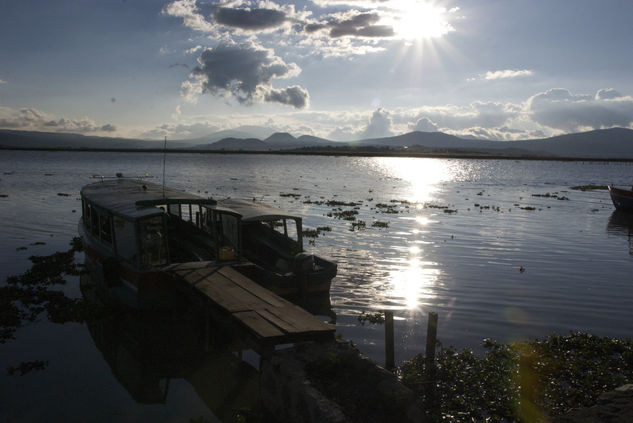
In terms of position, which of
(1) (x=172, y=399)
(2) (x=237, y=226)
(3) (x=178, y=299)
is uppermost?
(2) (x=237, y=226)

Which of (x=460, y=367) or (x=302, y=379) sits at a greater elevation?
(x=302, y=379)

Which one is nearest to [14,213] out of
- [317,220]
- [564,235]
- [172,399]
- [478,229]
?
[317,220]

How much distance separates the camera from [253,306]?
12102mm

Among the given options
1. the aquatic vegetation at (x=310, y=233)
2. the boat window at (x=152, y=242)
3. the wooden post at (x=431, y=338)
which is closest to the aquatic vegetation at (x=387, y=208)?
the aquatic vegetation at (x=310, y=233)

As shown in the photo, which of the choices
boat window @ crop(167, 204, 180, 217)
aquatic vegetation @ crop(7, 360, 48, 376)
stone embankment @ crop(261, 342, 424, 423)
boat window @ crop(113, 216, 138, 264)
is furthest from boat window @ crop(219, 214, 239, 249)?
stone embankment @ crop(261, 342, 424, 423)

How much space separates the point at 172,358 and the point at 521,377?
986cm

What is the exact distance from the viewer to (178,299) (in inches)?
601

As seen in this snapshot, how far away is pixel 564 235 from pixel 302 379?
93.8ft

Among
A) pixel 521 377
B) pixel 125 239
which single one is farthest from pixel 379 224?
pixel 521 377

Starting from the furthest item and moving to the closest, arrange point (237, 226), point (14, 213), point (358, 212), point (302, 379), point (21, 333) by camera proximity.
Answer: point (358, 212) < point (14, 213) < point (237, 226) < point (21, 333) < point (302, 379)

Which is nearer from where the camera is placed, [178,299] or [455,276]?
[178,299]

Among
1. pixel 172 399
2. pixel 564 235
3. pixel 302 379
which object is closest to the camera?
pixel 302 379

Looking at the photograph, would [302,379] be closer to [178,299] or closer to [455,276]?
[178,299]

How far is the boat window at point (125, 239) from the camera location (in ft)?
50.4
